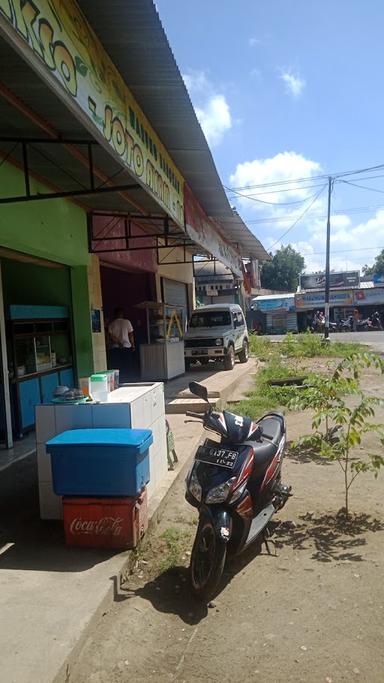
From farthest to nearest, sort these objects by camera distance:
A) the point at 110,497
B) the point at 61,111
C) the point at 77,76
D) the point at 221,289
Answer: the point at 221,289 < the point at 61,111 < the point at 110,497 < the point at 77,76

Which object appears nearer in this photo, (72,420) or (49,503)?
(72,420)

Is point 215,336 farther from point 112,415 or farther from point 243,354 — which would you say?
point 112,415

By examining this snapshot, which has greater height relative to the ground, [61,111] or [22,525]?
[61,111]

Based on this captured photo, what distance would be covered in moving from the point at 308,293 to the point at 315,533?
4114 centimetres

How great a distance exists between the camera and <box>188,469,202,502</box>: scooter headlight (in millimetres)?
3567

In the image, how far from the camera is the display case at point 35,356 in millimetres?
7184

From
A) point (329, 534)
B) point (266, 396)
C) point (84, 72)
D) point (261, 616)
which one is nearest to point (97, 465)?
point (261, 616)

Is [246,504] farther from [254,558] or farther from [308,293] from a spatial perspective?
[308,293]

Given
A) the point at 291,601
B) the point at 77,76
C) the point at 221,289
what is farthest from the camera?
the point at 221,289

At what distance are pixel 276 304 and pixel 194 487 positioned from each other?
42.0 meters

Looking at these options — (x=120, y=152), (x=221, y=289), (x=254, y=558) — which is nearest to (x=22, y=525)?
(x=254, y=558)

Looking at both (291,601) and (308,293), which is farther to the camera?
(308,293)

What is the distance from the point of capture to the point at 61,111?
5.01 m

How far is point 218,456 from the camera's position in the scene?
3576 mm
